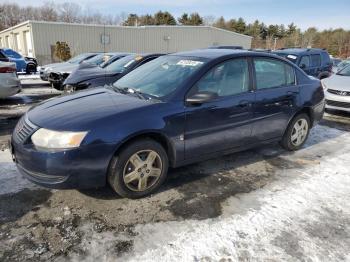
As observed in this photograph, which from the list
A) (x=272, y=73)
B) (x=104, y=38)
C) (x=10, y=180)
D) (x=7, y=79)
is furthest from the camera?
(x=104, y=38)

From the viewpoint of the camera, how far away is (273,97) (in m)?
4.61

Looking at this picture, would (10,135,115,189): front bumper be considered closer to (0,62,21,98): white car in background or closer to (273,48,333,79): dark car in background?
(0,62,21,98): white car in background

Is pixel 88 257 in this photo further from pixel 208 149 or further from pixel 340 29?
pixel 340 29

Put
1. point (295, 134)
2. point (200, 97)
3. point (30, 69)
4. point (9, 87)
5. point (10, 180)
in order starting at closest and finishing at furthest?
point (200, 97) → point (10, 180) → point (295, 134) → point (9, 87) → point (30, 69)

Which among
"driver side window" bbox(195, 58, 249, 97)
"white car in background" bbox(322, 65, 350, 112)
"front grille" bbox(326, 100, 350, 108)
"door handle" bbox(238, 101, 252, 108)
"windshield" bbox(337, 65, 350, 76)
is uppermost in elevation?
"driver side window" bbox(195, 58, 249, 97)

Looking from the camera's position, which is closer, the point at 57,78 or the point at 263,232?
the point at 263,232

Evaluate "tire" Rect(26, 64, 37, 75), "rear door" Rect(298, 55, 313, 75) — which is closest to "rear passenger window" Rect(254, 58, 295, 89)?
"rear door" Rect(298, 55, 313, 75)

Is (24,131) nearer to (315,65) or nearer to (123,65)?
(123,65)

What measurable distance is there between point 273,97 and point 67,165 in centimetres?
302

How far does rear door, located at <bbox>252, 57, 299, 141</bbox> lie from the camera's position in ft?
14.6

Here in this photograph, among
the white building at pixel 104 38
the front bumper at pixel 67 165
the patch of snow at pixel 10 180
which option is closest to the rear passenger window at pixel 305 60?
the front bumper at pixel 67 165

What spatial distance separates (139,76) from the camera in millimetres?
4391

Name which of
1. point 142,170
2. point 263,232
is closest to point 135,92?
point 142,170

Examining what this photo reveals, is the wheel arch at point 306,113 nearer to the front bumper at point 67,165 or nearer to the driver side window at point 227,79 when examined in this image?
the driver side window at point 227,79
